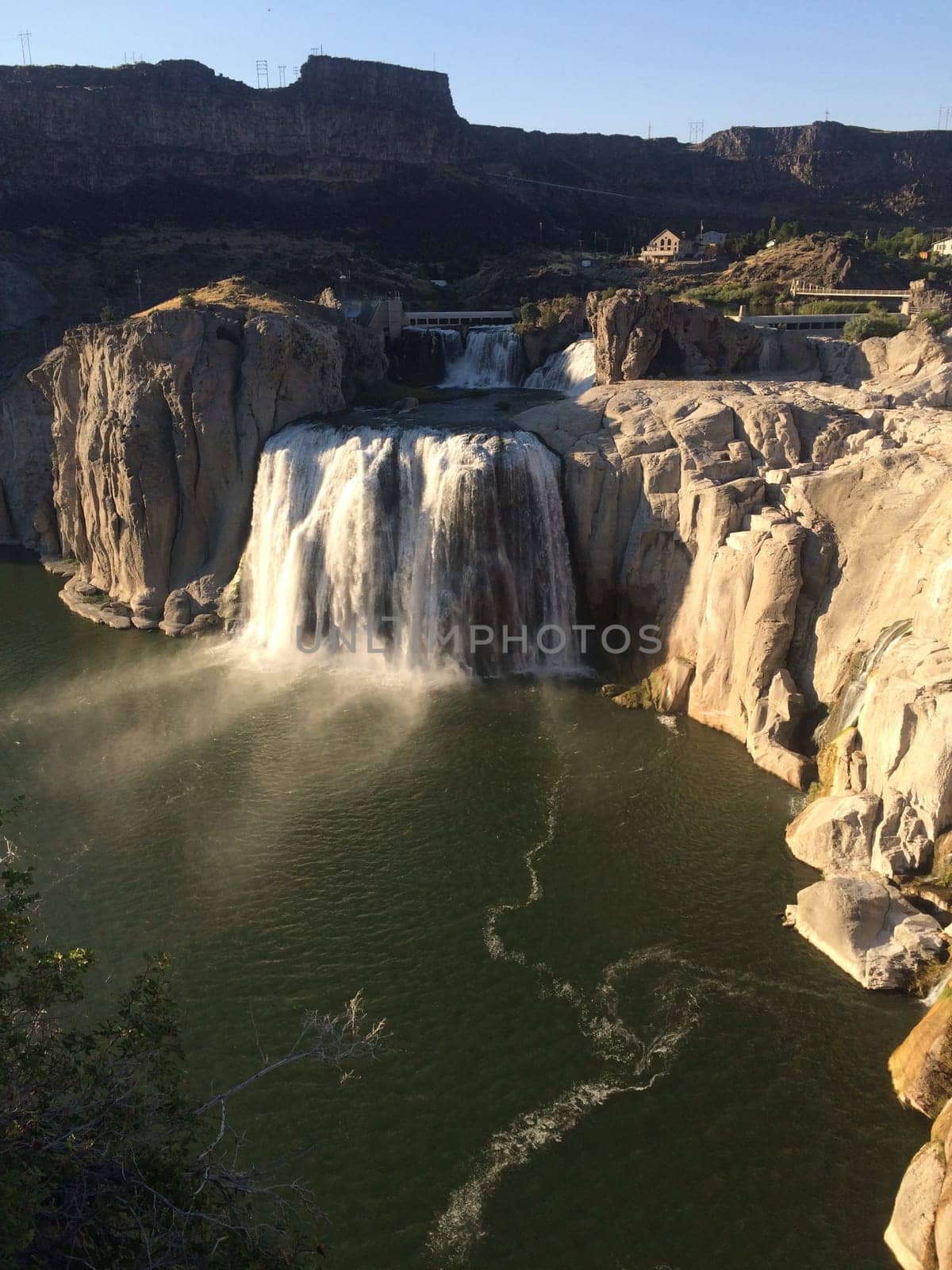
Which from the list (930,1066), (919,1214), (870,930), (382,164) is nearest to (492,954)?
(870,930)

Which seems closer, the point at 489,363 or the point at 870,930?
the point at 870,930

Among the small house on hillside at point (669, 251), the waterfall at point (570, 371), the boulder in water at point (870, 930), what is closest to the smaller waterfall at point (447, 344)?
the waterfall at point (570, 371)

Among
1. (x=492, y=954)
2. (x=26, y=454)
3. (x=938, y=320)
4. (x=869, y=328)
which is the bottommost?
(x=492, y=954)

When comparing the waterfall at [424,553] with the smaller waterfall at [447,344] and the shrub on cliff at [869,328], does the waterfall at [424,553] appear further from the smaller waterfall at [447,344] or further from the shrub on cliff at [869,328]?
the shrub on cliff at [869,328]

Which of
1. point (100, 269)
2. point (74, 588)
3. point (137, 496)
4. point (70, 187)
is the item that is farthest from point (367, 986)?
point (70, 187)

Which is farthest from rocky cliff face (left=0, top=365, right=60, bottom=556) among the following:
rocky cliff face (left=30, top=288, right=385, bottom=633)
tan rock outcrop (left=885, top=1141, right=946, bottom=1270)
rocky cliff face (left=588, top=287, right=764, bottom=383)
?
tan rock outcrop (left=885, top=1141, right=946, bottom=1270)

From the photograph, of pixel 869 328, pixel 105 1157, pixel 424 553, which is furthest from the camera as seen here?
pixel 869 328

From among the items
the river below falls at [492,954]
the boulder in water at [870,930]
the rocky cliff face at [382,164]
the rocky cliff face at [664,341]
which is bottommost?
the river below falls at [492,954]

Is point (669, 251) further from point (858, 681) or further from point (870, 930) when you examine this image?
point (870, 930)
